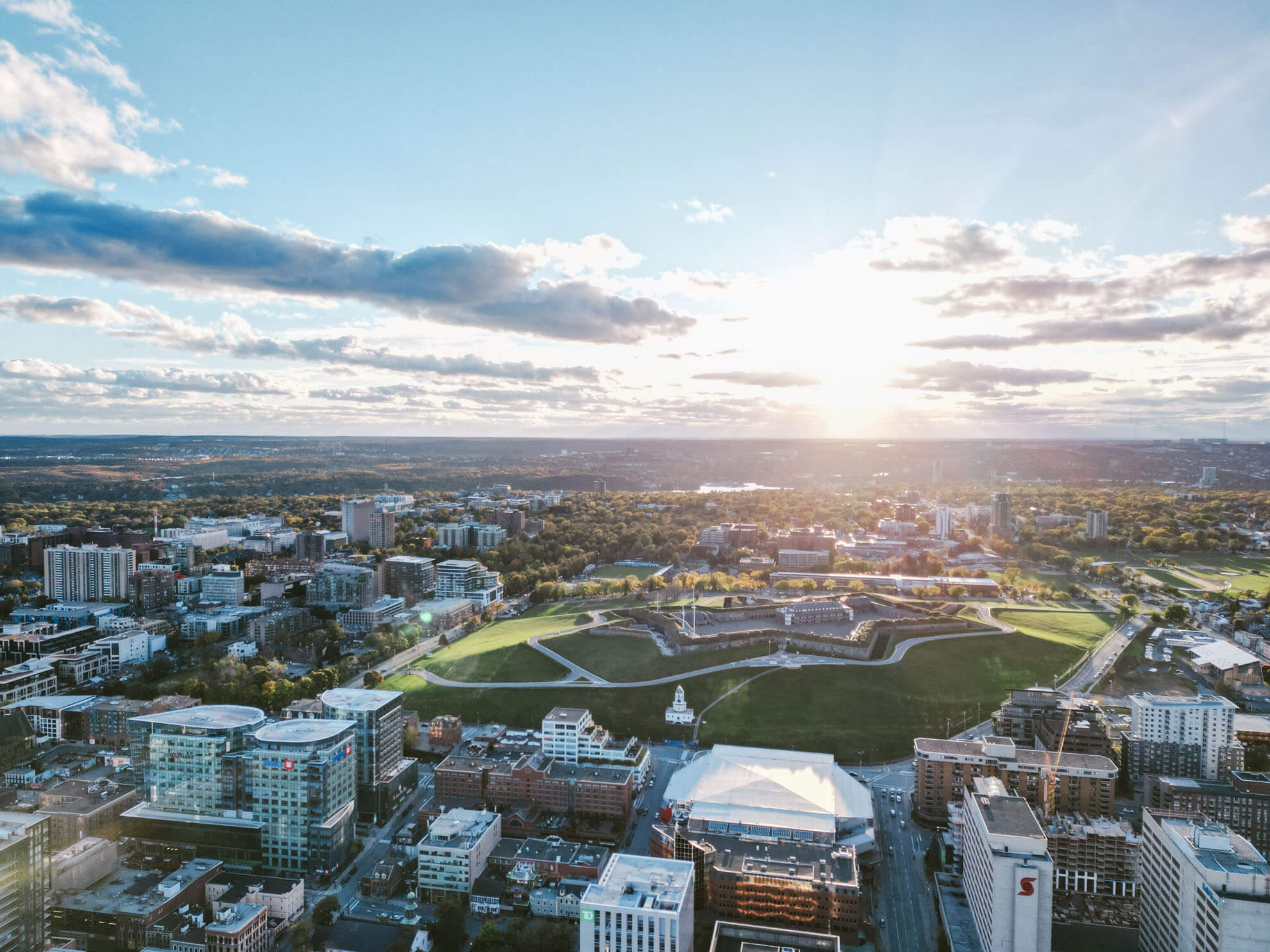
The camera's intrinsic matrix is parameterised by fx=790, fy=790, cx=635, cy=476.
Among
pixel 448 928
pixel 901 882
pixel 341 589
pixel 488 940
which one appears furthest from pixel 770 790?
pixel 341 589

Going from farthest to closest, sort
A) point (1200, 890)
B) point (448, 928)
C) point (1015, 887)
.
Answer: point (448, 928) → point (1015, 887) → point (1200, 890)

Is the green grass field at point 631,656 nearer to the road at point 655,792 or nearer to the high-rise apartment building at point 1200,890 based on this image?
the road at point 655,792

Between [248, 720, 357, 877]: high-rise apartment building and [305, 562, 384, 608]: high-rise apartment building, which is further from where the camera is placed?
[305, 562, 384, 608]: high-rise apartment building

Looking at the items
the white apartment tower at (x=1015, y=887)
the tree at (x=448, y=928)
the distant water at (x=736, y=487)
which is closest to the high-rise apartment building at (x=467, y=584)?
the tree at (x=448, y=928)

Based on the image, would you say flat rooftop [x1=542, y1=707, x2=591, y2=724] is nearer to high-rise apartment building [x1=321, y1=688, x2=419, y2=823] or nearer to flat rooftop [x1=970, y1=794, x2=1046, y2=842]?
high-rise apartment building [x1=321, y1=688, x2=419, y2=823]

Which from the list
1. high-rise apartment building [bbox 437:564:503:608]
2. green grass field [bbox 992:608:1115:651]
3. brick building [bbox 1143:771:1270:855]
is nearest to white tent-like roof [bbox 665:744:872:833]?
brick building [bbox 1143:771:1270:855]

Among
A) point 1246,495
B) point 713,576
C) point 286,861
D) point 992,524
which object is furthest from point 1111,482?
point 286,861

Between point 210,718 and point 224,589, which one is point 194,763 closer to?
point 210,718
